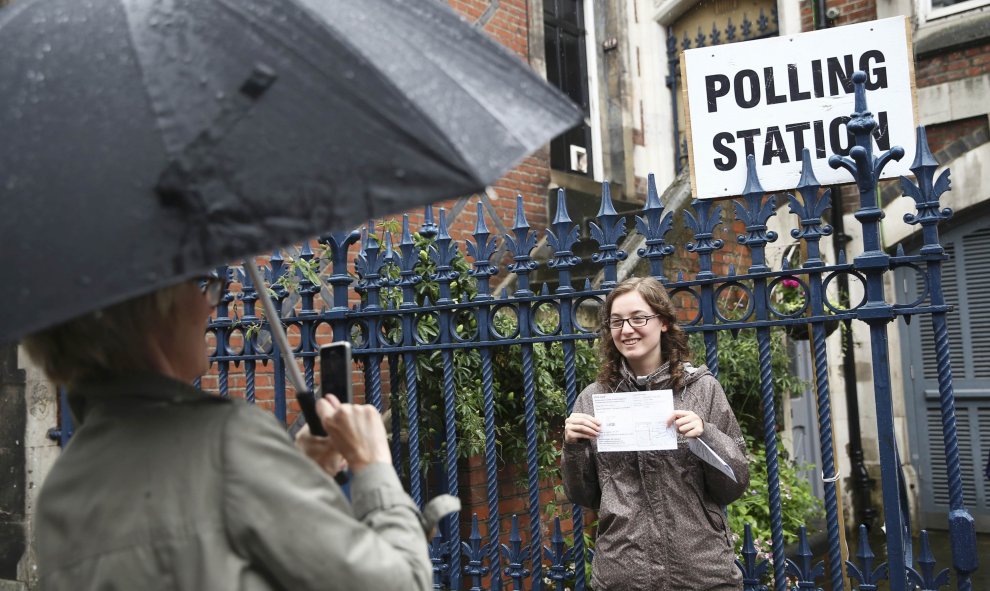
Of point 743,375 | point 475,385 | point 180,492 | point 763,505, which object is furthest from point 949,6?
point 180,492

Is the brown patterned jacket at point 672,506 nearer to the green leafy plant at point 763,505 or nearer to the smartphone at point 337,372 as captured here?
the smartphone at point 337,372

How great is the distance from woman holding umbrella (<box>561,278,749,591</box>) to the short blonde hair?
1614mm

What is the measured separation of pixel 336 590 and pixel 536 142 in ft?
2.71

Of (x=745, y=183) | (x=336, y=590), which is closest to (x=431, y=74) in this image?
(x=336, y=590)

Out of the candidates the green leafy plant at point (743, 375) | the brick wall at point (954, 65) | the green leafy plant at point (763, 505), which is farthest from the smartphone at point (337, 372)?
the brick wall at point (954, 65)

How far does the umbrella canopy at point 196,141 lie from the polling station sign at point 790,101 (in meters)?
2.06

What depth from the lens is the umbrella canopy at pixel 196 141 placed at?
1280mm

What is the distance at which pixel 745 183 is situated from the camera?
3.33 meters

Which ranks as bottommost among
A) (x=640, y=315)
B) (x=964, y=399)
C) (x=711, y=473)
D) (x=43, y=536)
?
(x=964, y=399)

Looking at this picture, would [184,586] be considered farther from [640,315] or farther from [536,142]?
[640,315]

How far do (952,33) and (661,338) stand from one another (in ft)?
22.3

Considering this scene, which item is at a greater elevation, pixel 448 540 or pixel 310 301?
pixel 310 301

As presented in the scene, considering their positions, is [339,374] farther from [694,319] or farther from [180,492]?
[694,319]

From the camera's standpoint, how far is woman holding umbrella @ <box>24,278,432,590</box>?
131 cm
